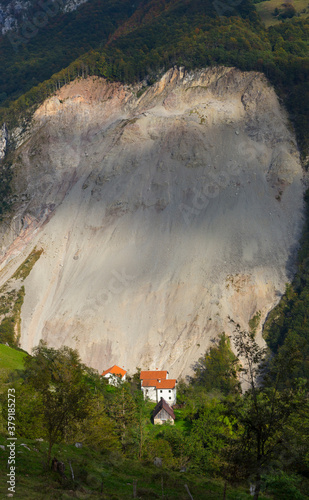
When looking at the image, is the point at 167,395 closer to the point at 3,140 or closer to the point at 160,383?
the point at 160,383

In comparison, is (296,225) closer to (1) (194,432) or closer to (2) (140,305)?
(2) (140,305)

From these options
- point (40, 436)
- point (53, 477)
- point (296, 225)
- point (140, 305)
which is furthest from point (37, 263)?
point (53, 477)

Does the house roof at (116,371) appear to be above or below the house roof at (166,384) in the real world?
above

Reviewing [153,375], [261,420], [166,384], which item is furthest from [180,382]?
[261,420]

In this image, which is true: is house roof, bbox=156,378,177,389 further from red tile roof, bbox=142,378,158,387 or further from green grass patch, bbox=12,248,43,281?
green grass patch, bbox=12,248,43,281

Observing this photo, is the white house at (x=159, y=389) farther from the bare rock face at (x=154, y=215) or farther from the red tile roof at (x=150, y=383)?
the bare rock face at (x=154, y=215)

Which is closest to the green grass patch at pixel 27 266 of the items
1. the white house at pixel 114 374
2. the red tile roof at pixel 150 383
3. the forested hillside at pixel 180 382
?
the forested hillside at pixel 180 382
